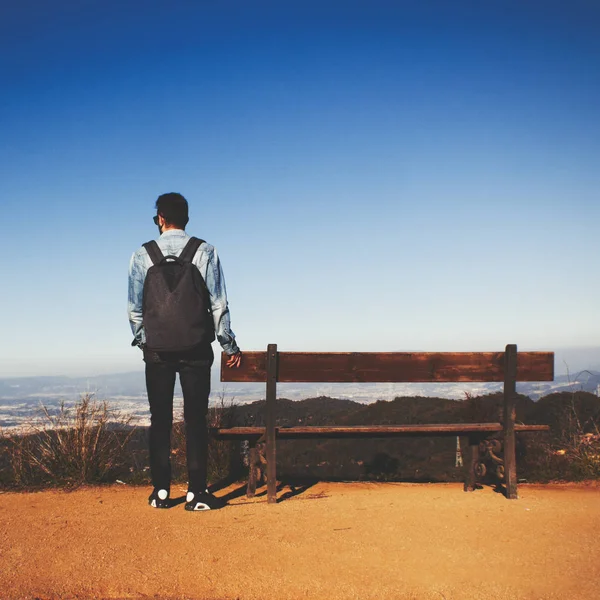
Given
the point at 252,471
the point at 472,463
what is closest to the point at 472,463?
the point at 472,463

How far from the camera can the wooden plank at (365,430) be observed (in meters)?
5.85

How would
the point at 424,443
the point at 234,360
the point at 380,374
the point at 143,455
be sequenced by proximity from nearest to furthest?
the point at 234,360
the point at 380,374
the point at 143,455
the point at 424,443

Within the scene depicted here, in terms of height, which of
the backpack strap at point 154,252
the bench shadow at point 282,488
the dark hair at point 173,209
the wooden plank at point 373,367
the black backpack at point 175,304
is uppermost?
the dark hair at point 173,209

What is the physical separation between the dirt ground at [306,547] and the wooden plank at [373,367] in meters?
1.12

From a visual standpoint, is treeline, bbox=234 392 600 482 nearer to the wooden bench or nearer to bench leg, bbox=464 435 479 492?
the wooden bench

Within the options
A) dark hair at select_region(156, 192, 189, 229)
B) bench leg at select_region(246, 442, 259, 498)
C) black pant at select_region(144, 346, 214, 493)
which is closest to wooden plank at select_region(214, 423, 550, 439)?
bench leg at select_region(246, 442, 259, 498)

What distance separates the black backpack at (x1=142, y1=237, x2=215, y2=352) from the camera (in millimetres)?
5000

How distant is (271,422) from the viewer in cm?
586

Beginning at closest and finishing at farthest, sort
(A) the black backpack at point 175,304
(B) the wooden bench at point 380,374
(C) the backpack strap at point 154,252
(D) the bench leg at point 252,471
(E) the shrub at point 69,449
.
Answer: (A) the black backpack at point 175,304, (C) the backpack strap at point 154,252, (B) the wooden bench at point 380,374, (D) the bench leg at point 252,471, (E) the shrub at point 69,449

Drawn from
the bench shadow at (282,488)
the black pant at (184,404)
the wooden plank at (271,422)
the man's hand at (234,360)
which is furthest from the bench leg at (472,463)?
the black pant at (184,404)

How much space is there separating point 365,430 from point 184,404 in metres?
1.73

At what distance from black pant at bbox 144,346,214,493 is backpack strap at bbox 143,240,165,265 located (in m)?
0.77

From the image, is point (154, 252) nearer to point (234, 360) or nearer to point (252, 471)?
point (234, 360)

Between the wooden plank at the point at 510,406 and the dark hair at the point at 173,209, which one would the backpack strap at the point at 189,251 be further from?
the wooden plank at the point at 510,406
